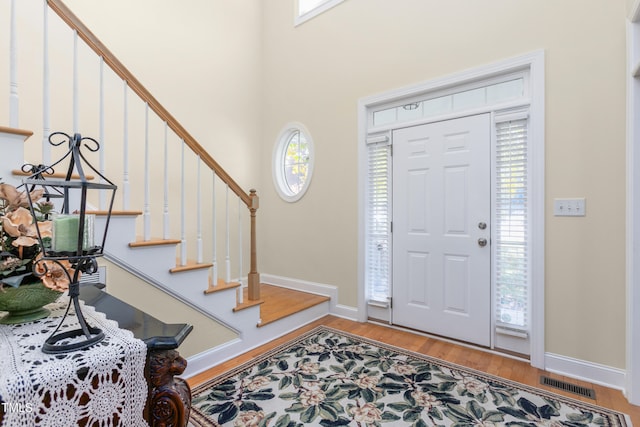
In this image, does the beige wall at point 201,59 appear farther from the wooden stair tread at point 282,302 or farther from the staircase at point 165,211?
the wooden stair tread at point 282,302

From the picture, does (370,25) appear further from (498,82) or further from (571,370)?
(571,370)

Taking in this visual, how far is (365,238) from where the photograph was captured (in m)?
3.14

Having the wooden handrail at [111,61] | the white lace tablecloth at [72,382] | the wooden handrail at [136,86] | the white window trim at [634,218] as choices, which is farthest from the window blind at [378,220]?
the white lace tablecloth at [72,382]

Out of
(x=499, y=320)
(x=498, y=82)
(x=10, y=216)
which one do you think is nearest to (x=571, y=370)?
(x=499, y=320)

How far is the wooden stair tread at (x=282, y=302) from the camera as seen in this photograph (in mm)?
2826

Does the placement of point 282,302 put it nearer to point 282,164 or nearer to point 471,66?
point 282,164

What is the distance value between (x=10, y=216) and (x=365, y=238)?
8.70 feet

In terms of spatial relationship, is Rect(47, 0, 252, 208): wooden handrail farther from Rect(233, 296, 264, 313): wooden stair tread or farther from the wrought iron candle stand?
the wrought iron candle stand

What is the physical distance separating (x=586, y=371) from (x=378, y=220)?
189 centimetres

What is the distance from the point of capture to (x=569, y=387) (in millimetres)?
2016

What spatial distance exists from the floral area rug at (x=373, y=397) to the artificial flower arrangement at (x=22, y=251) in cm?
125

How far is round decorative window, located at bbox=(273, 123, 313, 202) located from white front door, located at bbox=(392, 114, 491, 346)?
3.95 feet

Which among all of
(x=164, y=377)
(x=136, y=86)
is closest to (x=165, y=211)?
(x=136, y=86)

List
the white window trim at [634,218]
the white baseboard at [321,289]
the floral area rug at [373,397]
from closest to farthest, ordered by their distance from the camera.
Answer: the floral area rug at [373,397], the white window trim at [634,218], the white baseboard at [321,289]
